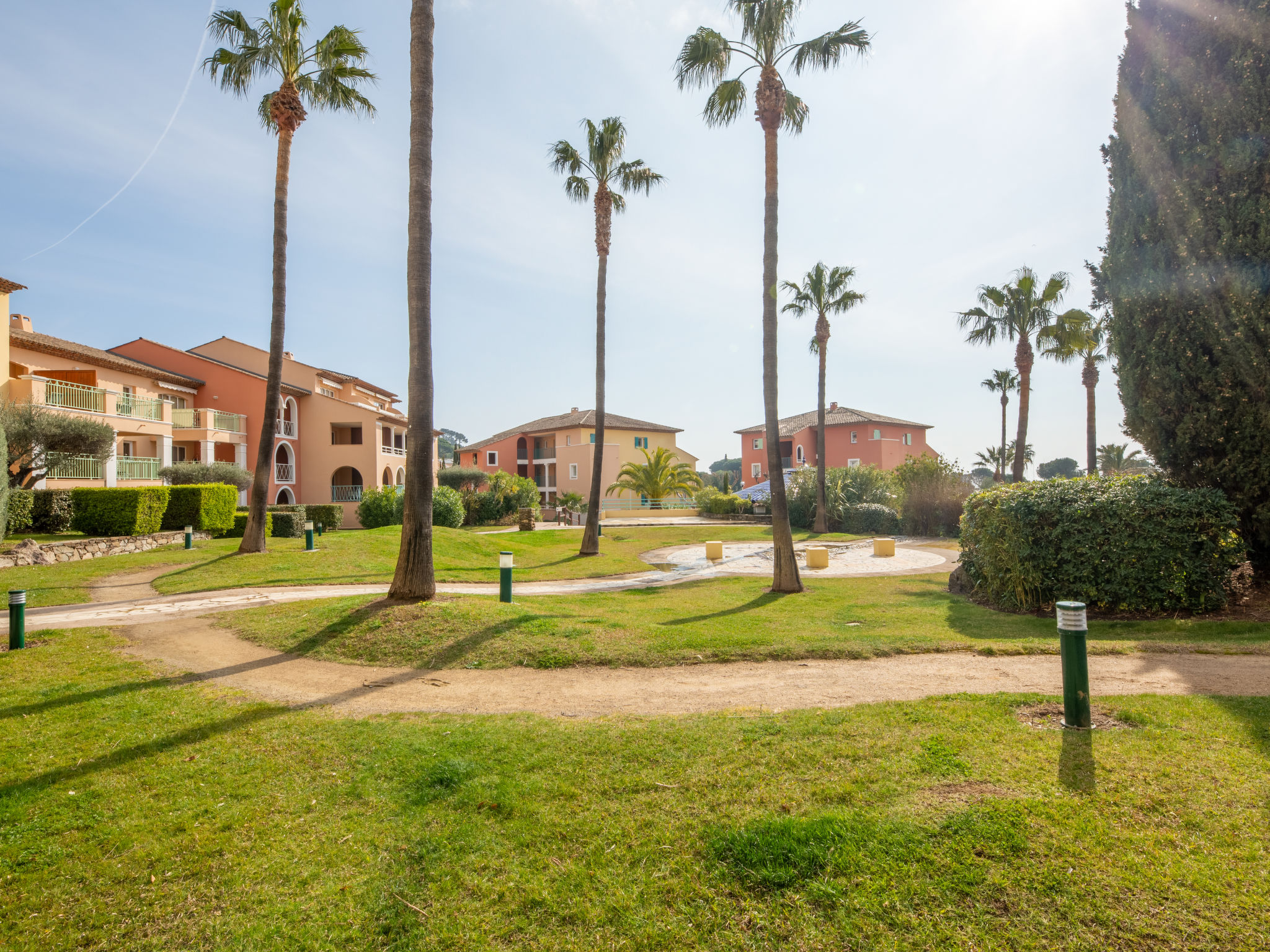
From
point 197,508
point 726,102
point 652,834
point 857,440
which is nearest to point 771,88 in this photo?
point 726,102

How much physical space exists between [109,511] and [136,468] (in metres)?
8.25

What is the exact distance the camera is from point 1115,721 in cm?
527

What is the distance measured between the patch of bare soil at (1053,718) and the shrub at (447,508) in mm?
26789

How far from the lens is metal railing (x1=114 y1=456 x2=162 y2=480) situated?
84.7ft

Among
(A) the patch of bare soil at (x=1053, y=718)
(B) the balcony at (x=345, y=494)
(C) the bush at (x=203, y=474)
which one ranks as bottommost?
(A) the patch of bare soil at (x=1053, y=718)

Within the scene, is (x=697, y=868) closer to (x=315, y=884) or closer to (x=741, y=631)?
(x=315, y=884)

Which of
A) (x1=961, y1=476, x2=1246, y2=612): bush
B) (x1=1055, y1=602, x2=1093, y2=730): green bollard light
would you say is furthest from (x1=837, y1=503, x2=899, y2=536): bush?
(x1=1055, y1=602, x2=1093, y2=730): green bollard light

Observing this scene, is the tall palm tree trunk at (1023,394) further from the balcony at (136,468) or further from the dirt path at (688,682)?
the balcony at (136,468)

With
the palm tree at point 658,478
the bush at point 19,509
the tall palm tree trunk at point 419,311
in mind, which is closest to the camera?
the tall palm tree trunk at point 419,311

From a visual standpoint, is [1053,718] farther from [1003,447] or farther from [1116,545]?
[1003,447]

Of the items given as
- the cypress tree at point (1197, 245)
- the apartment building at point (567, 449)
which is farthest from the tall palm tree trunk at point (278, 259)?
the apartment building at point (567, 449)

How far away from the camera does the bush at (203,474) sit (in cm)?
2764

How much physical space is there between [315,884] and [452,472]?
42.5 metres

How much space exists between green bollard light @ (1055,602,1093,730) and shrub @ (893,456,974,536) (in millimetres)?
27998
